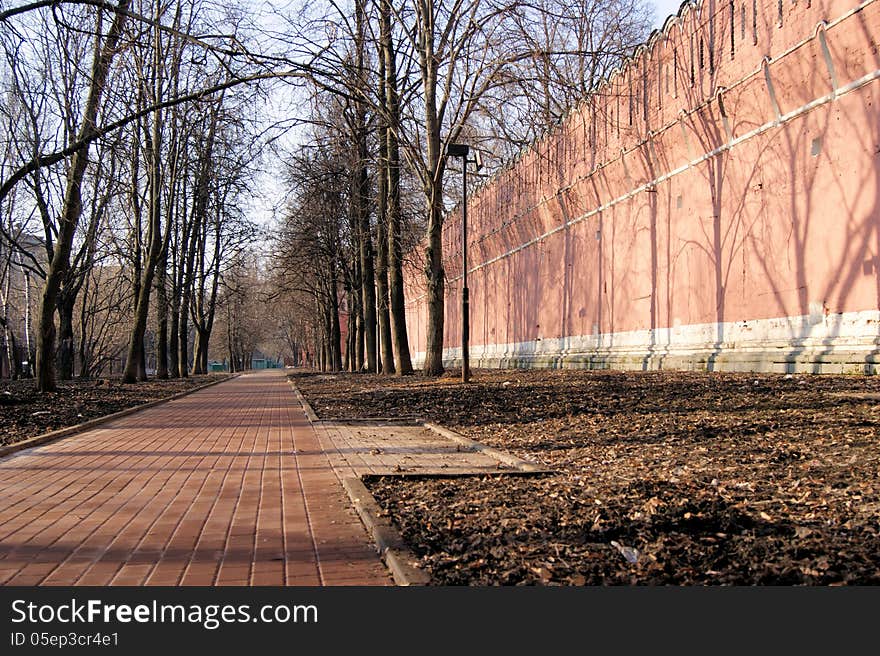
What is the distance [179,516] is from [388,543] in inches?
73.1

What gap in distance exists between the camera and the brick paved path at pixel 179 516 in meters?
4.11

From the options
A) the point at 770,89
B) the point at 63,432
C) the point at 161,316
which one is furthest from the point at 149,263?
the point at 770,89

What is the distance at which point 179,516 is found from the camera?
5.53 meters

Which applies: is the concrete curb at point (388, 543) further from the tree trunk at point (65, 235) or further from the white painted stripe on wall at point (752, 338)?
the tree trunk at point (65, 235)

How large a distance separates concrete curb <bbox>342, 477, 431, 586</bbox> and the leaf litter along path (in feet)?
0.30

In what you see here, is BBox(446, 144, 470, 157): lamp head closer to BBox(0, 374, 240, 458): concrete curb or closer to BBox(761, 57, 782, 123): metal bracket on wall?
BBox(761, 57, 782, 123): metal bracket on wall

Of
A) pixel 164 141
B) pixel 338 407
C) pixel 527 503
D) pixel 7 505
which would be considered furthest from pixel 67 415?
pixel 164 141

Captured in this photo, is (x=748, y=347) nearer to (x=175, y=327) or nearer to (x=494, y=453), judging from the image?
(x=494, y=453)

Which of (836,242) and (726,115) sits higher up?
(726,115)

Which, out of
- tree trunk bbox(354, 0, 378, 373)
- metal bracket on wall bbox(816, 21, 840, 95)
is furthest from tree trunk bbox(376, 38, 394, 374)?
metal bracket on wall bbox(816, 21, 840, 95)

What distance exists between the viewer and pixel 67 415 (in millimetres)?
13398

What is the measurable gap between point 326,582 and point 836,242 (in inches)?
455
